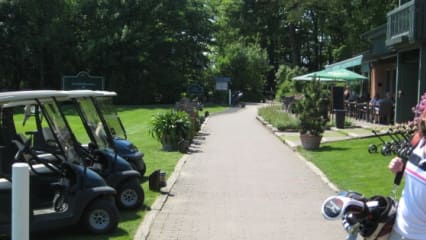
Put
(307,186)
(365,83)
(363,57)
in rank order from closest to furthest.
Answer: (307,186) → (363,57) → (365,83)

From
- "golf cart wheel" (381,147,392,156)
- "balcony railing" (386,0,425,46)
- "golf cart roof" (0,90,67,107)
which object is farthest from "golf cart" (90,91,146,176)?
"balcony railing" (386,0,425,46)

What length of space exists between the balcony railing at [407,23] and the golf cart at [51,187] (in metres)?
14.5

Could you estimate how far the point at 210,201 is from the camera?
32.5 feet

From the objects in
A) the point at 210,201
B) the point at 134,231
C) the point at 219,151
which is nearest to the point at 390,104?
the point at 219,151

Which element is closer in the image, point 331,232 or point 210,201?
point 331,232

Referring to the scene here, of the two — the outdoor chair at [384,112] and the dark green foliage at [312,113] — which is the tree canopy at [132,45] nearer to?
the outdoor chair at [384,112]

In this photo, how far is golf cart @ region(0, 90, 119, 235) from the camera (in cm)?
686

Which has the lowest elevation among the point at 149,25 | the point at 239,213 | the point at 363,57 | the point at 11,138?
the point at 239,213

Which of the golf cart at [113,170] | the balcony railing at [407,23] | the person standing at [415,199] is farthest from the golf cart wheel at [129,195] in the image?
the balcony railing at [407,23]

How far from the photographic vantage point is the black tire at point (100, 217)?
7277 mm

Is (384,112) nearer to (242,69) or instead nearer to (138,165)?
(138,165)

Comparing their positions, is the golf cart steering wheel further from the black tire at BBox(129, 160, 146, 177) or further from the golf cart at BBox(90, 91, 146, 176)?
the black tire at BBox(129, 160, 146, 177)

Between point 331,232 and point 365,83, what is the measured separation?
31.0m

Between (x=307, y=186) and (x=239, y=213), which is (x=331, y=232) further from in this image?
(x=307, y=186)
